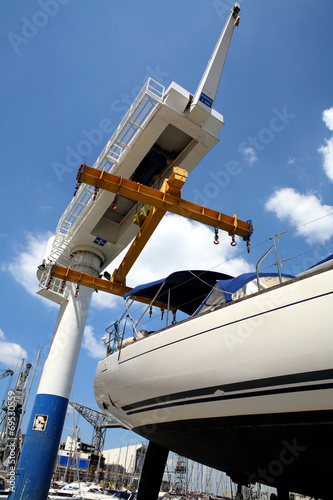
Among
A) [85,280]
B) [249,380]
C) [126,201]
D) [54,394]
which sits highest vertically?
[126,201]

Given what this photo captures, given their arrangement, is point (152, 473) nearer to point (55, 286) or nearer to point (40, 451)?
point (40, 451)

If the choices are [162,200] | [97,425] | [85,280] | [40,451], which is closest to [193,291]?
Result: [162,200]

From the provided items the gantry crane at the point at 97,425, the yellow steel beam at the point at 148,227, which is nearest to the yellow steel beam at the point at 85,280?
the yellow steel beam at the point at 148,227

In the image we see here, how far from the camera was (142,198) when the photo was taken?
814 cm

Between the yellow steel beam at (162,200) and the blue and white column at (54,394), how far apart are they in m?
4.52

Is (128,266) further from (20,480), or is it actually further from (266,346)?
(266,346)

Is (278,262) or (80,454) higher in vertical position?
(278,262)

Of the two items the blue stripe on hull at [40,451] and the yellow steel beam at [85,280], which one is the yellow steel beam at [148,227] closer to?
the yellow steel beam at [85,280]

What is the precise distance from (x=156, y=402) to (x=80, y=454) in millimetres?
31230

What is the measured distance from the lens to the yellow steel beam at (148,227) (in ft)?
26.4

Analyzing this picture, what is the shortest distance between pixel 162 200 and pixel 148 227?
4.30 feet

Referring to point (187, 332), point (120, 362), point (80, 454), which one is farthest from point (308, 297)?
point (80, 454)

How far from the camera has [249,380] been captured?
10.7 ft

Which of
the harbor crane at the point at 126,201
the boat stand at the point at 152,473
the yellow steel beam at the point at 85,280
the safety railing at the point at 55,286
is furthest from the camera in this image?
the safety railing at the point at 55,286
